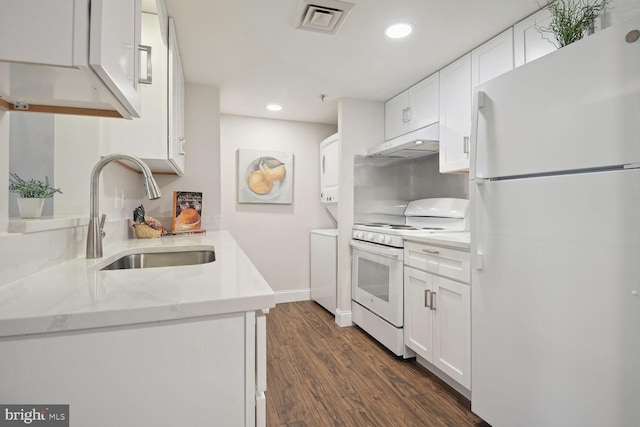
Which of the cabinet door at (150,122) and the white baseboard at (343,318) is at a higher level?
the cabinet door at (150,122)

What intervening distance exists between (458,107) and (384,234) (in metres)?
1.08

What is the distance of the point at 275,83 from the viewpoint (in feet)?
9.20

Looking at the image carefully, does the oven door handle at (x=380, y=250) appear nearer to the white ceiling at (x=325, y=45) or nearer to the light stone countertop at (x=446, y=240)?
the light stone countertop at (x=446, y=240)

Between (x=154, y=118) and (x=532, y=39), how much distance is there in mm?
2118

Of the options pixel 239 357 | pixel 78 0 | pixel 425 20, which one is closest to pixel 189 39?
pixel 425 20

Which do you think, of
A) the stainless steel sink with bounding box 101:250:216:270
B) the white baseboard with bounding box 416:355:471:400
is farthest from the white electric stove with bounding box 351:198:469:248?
the stainless steel sink with bounding box 101:250:216:270

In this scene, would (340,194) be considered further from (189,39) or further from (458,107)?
(189,39)

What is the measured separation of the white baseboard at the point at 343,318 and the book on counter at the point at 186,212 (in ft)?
5.03

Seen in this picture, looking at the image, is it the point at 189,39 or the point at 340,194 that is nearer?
the point at 189,39

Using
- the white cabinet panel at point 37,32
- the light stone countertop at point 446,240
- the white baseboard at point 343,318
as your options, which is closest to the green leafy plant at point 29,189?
the white cabinet panel at point 37,32

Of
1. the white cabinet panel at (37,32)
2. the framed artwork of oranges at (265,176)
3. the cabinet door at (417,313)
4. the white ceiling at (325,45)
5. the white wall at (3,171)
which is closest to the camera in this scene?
the white cabinet panel at (37,32)

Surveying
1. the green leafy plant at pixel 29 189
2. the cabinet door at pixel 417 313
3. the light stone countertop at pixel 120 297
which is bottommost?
the cabinet door at pixel 417 313

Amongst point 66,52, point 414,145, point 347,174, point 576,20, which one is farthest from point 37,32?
point 347,174

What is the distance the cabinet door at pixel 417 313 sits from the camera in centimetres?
212
